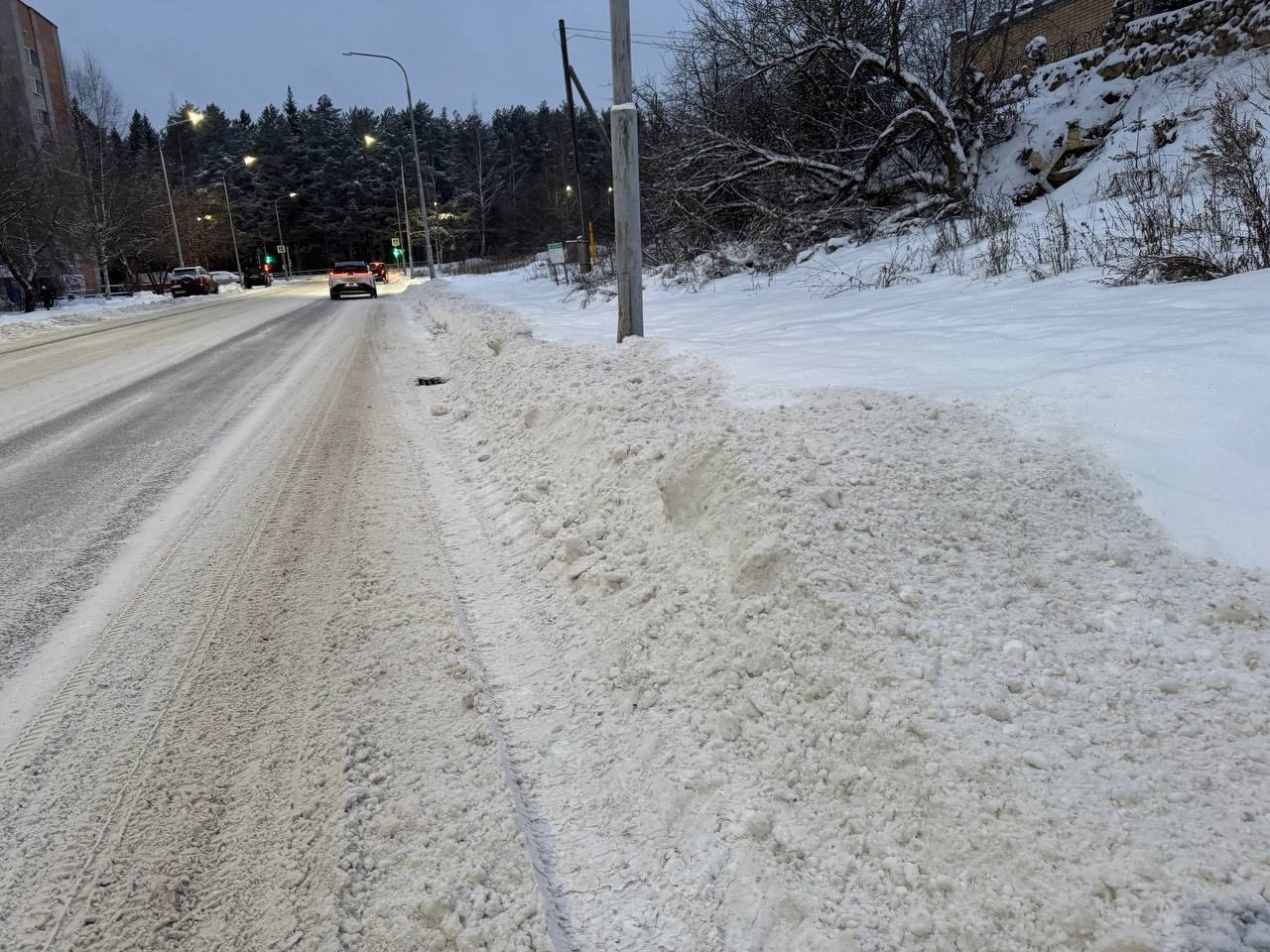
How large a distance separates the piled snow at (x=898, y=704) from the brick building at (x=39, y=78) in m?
48.2

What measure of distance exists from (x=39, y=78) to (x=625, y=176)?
62727 mm

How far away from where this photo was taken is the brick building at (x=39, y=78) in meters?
43.5

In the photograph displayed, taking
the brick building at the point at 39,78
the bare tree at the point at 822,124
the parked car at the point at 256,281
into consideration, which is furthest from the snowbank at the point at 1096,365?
the parked car at the point at 256,281

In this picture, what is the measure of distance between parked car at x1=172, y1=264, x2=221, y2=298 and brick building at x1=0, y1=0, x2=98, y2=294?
4.86 metres

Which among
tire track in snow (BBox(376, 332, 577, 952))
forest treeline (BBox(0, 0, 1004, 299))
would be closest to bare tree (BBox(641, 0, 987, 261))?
forest treeline (BBox(0, 0, 1004, 299))

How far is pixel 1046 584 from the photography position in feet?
8.92

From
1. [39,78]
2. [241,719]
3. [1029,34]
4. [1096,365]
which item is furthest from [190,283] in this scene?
[1096,365]

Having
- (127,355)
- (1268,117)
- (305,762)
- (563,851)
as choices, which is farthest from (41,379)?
(1268,117)

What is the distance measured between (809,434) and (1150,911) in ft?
8.40

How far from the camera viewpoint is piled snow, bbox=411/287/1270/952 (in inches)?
70.8

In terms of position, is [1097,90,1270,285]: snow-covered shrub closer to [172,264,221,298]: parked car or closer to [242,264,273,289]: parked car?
[172,264,221,298]: parked car

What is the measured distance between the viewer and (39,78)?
5084 centimetres

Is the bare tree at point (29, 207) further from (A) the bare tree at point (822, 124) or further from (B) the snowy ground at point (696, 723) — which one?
(B) the snowy ground at point (696, 723)

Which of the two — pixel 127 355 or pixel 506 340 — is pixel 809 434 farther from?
pixel 127 355
